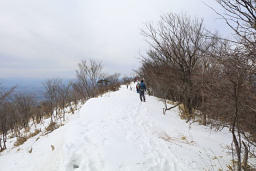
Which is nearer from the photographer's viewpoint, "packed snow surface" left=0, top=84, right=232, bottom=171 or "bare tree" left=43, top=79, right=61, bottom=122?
"packed snow surface" left=0, top=84, right=232, bottom=171

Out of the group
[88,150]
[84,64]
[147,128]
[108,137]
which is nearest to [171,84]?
[147,128]

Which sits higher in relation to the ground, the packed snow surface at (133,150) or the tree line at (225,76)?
the tree line at (225,76)

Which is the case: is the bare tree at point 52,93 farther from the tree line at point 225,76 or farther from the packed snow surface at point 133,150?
the tree line at point 225,76

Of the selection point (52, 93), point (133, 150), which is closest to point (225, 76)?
point (133, 150)

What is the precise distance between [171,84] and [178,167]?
230 inches

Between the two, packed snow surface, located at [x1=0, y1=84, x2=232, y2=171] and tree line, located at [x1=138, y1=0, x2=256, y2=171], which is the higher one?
tree line, located at [x1=138, y1=0, x2=256, y2=171]

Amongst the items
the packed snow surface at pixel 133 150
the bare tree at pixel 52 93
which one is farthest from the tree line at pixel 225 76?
the bare tree at pixel 52 93

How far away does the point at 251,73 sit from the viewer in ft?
6.70

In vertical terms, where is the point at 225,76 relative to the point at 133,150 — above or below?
above

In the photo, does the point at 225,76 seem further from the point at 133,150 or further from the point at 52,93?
the point at 52,93

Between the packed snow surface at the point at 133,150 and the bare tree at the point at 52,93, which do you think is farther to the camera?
the bare tree at the point at 52,93

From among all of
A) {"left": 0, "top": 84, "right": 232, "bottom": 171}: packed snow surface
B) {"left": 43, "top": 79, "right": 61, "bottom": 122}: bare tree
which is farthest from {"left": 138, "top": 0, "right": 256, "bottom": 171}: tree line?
{"left": 43, "top": 79, "right": 61, "bottom": 122}: bare tree

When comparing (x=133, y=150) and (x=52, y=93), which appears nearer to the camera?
(x=133, y=150)

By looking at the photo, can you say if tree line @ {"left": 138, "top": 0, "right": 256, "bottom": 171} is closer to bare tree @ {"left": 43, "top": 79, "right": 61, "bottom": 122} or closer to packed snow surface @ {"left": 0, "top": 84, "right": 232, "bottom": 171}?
packed snow surface @ {"left": 0, "top": 84, "right": 232, "bottom": 171}
